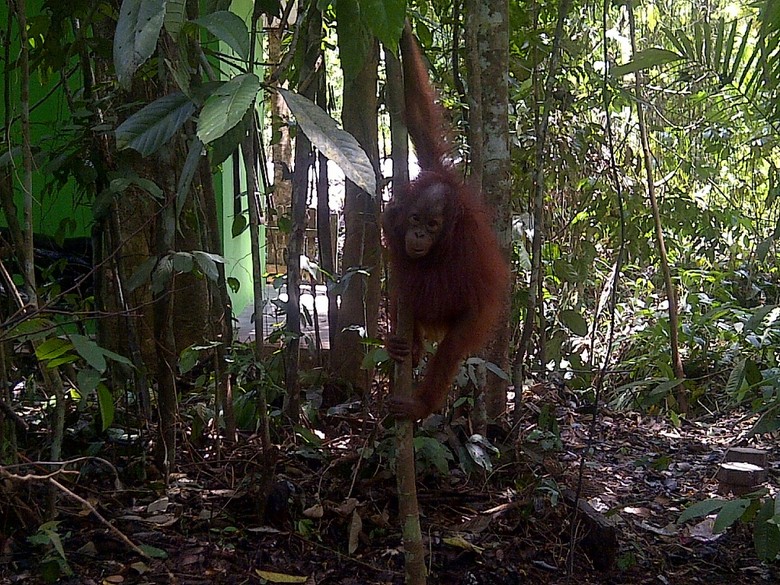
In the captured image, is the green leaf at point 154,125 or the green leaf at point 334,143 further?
the green leaf at point 154,125

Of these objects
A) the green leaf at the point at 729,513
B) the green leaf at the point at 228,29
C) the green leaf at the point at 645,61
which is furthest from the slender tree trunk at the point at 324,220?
the green leaf at the point at 228,29

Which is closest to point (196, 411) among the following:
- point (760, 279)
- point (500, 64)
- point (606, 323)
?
point (500, 64)

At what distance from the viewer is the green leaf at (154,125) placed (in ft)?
5.19

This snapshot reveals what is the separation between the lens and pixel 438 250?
2604mm

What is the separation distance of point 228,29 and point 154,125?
0.98ft

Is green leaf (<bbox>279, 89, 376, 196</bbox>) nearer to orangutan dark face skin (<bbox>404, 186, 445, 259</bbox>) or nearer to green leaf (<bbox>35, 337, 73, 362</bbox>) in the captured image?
green leaf (<bbox>35, 337, 73, 362</bbox>)

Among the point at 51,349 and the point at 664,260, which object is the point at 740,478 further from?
the point at 51,349

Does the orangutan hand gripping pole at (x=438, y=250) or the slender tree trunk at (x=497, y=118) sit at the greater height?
the slender tree trunk at (x=497, y=118)

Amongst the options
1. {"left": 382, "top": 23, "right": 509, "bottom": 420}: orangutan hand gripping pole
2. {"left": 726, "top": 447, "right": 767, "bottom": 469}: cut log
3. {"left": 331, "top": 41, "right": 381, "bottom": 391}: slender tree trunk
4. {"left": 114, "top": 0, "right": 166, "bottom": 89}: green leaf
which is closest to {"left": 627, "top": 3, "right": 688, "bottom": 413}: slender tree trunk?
{"left": 726, "top": 447, "right": 767, "bottom": 469}: cut log

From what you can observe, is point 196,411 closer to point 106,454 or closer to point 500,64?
point 106,454

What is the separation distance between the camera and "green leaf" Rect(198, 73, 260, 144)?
1.19 metres

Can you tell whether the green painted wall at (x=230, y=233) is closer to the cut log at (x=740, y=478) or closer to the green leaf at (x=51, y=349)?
the cut log at (x=740, y=478)

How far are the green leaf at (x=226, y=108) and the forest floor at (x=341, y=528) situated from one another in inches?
59.3

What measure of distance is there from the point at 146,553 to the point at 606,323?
4804 millimetres
